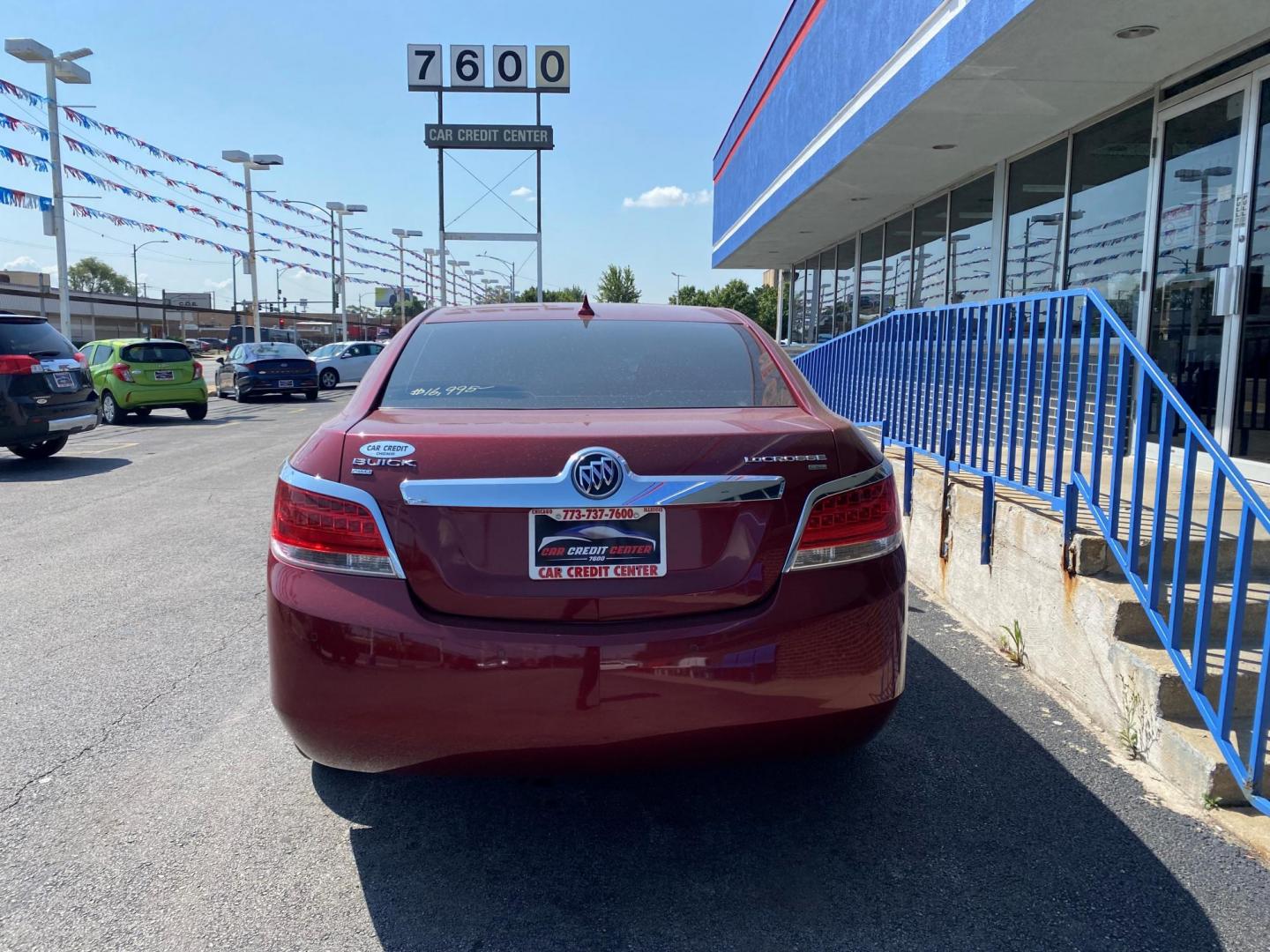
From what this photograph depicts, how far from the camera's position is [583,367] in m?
3.18

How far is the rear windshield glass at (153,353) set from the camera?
675 inches

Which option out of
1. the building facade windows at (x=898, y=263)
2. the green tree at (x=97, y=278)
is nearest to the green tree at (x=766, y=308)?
the building facade windows at (x=898, y=263)

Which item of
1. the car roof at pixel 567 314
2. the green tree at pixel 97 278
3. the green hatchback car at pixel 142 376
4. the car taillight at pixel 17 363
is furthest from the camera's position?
the green tree at pixel 97 278

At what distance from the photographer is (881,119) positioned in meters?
8.67

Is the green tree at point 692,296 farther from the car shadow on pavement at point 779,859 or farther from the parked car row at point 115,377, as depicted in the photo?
the car shadow on pavement at point 779,859

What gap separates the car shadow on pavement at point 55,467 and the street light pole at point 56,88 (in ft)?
29.4

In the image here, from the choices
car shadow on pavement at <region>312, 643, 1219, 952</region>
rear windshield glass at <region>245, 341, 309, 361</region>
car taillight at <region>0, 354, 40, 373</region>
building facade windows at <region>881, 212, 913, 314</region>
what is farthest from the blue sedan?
car shadow on pavement at <region>312, 643, 1219, 952</region>

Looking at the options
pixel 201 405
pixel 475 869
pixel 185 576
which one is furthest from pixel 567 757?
pixel 201 405

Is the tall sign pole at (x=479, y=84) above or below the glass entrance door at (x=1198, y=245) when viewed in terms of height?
above

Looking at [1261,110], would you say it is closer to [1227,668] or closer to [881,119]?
[881,119]

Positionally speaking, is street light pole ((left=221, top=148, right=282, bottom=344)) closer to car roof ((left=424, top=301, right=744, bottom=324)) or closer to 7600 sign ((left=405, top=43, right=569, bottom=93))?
7600 sign ((left=405, top=43, right=569, bottom=93))

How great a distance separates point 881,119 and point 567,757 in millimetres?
7792

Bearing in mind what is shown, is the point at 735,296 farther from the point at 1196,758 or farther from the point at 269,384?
the point at 1196,758

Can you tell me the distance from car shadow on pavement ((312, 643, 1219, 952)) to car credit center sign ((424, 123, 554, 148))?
960 inches
